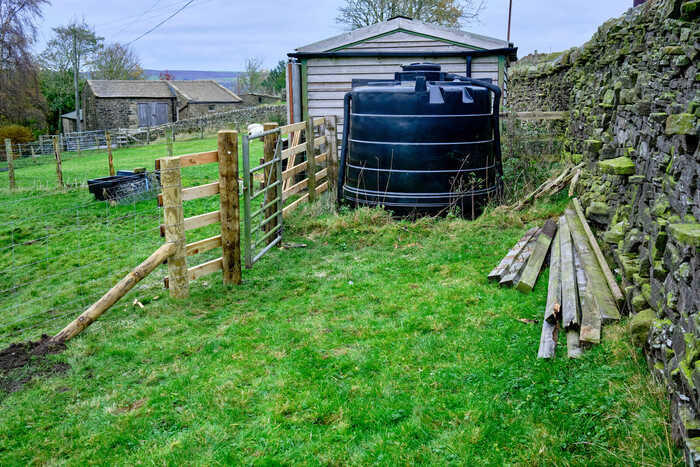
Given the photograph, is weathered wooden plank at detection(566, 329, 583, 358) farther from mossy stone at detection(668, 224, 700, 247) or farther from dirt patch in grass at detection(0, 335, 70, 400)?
dirt patch in grass at detection(0, 335, 70, 400)

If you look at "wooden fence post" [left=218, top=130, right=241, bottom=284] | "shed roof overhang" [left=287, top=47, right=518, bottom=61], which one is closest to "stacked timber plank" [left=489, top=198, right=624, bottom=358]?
"wooden fence post" [left=218, top=130, right=241, bottom=284]

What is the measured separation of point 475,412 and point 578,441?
0.64 m

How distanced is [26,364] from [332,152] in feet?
22.7

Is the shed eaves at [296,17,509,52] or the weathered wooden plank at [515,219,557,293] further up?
the shed eaves at [296,17,509,52]

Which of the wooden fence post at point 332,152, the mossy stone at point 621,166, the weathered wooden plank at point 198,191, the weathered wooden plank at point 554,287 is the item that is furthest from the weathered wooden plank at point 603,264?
the wooden fence post at point 332,152

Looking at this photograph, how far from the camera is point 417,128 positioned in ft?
27.9

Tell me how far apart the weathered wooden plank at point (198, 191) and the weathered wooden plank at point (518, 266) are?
3140mm

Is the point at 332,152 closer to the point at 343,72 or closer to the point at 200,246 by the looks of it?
the point at 343,72

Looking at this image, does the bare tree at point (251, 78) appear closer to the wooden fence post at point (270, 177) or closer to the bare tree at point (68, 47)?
the bare tree at point (68, 47)

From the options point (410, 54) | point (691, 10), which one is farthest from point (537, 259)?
point (410, 54)

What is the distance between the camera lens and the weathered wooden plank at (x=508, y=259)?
19.2 feet

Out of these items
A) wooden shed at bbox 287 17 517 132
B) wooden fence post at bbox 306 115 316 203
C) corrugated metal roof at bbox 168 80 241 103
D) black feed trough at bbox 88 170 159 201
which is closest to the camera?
wooden fence post at bbox 306 115 316 203

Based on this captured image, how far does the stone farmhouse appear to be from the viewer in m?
45.8

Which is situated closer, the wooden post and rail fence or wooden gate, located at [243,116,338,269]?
the wooden post and rail fence
